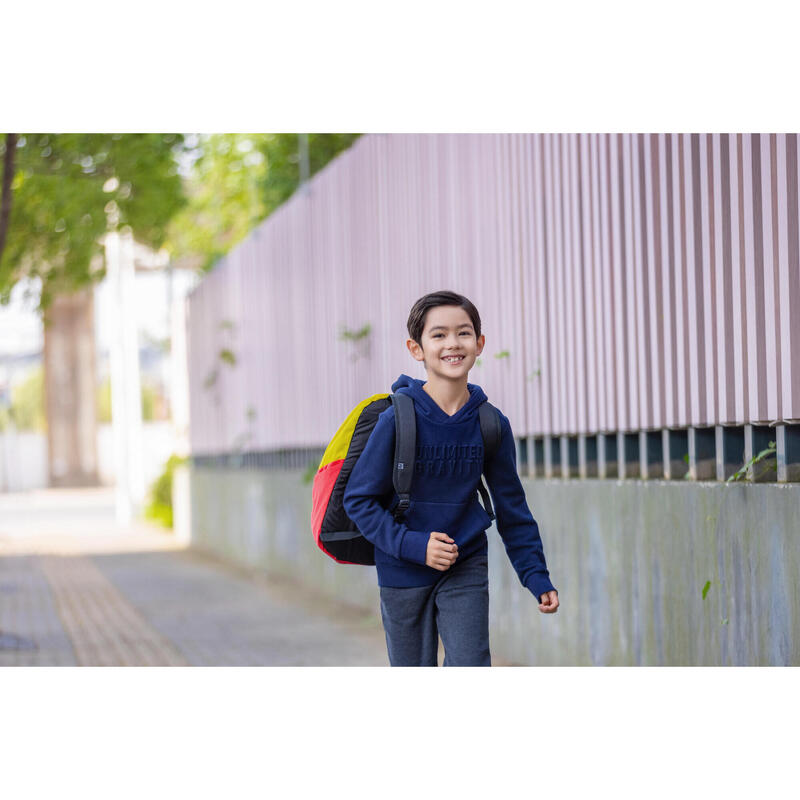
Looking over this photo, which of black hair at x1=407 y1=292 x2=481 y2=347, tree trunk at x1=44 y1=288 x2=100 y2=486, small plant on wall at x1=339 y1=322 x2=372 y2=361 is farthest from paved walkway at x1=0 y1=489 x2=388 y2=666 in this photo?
tree trunk at x1=44 y1=288 x2=100 y2=486

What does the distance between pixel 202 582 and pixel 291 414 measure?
301 centimetres

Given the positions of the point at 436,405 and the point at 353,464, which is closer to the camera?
the point at 436,405

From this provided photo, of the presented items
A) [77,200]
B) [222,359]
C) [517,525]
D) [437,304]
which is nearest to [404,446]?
[437,304]

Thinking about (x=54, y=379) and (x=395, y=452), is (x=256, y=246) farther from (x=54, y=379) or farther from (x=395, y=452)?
(x=54, y=379)

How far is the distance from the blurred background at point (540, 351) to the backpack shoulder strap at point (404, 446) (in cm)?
202

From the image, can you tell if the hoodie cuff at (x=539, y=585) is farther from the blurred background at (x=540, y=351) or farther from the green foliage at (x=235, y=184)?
the green foliage at (x=235, y=184)

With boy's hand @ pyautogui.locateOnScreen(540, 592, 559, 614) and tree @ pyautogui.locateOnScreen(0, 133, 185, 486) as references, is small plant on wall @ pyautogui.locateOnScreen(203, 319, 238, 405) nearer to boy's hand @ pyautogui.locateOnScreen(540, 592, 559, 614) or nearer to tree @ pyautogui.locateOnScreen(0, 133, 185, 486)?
tree @ pyautogui.locateOnScreen(0, 133, 185, 486)

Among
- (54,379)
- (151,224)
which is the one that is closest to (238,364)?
(151,224)

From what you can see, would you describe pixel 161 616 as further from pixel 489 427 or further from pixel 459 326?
pixel 459 326

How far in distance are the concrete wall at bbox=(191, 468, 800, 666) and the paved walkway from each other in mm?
1486

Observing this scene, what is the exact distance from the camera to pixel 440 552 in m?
3.76

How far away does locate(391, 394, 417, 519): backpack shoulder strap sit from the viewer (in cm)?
374

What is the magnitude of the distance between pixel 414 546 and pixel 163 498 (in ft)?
82.6

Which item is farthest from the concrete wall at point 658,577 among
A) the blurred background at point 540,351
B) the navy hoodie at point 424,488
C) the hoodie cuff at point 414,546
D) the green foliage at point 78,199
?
the green foliage at point 78,199
